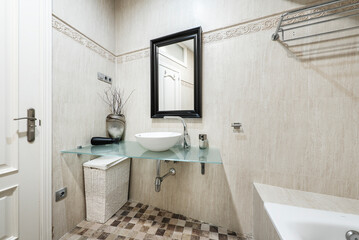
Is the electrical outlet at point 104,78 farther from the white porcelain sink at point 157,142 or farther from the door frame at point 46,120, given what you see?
the white porcelain sink at point 157,142

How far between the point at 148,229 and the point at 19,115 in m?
1.20

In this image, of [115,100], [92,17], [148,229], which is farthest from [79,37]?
[148,229]

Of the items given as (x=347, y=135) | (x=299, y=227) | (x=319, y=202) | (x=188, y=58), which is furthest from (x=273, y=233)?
(x=188, y=58)

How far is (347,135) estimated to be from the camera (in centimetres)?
90

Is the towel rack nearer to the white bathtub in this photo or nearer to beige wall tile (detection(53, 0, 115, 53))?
the white bathtub

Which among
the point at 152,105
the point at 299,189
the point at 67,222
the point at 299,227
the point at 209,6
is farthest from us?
the point at 152,105

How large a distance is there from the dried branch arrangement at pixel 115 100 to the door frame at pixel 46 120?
0.52m

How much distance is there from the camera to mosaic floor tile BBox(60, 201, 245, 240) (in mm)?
1064

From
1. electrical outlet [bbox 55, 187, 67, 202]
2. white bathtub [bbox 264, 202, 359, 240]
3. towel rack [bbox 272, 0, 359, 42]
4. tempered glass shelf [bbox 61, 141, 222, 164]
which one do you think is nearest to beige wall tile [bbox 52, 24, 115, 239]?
electrical outlet [bbox 55, 187, 67, 202]

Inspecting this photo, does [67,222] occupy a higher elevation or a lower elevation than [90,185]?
lower

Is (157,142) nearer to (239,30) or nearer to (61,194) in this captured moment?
(61,194)

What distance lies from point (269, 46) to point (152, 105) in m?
1.08

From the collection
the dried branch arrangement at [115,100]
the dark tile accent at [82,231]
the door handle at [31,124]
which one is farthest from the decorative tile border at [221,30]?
the dark tile accent at [82,231]

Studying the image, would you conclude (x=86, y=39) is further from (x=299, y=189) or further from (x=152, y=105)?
(x=299, y=189)
